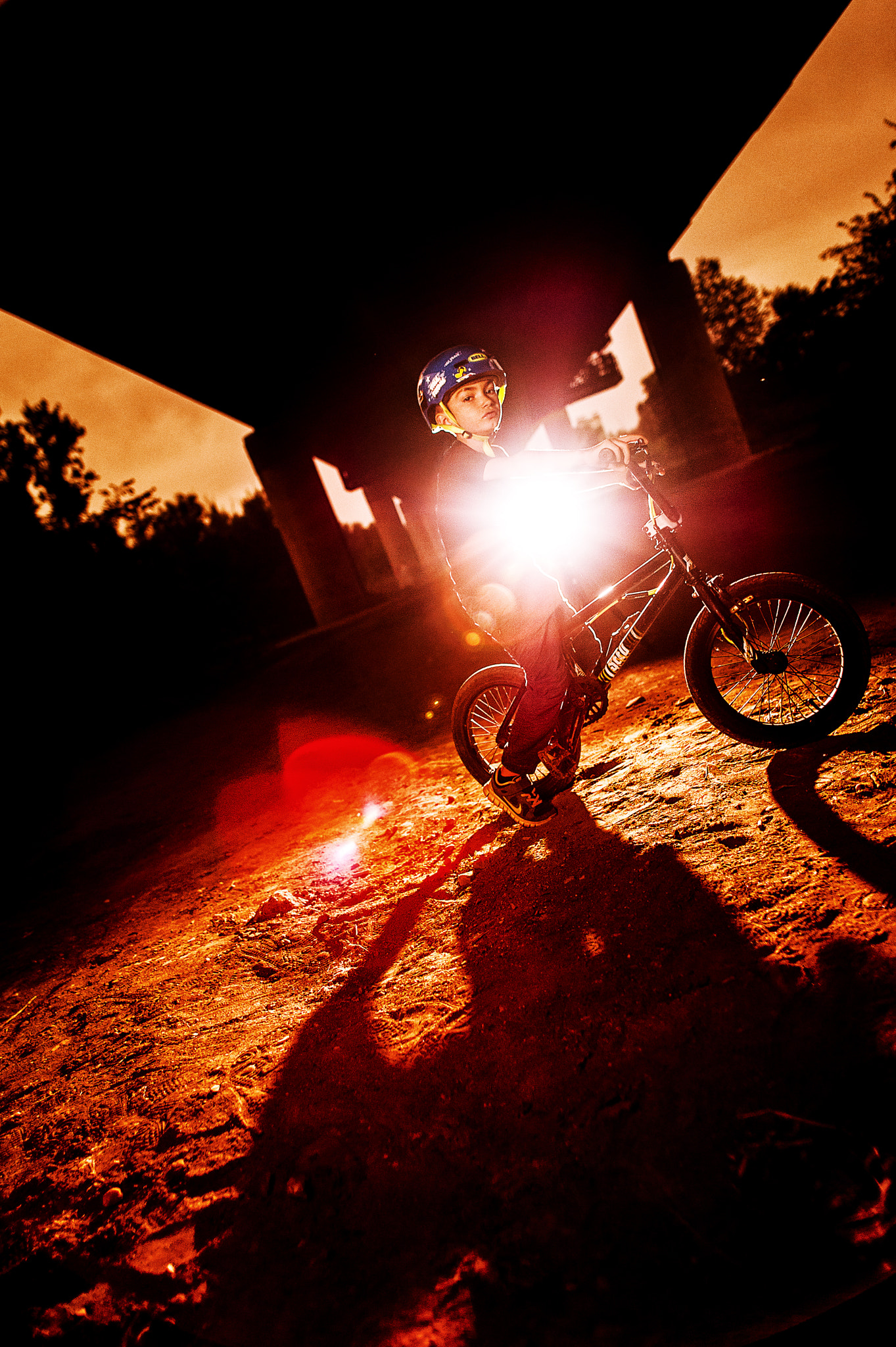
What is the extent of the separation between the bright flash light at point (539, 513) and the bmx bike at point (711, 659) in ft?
1.02

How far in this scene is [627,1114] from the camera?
5.34 ft

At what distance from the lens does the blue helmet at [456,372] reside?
126 inches

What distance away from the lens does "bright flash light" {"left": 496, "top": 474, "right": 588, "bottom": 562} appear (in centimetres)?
313

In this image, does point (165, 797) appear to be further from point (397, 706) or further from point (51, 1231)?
point (51, 1231)

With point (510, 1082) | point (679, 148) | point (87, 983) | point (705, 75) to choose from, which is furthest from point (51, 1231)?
point (679, 148)

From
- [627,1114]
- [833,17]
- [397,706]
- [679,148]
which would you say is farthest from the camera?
[679,148]

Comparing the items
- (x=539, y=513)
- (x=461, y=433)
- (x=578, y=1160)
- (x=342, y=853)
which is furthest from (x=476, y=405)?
(x=578, y=1160)

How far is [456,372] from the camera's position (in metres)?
3.22

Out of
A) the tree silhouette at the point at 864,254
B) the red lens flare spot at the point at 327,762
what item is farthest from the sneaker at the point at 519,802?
the tree silhouette at the point at 864,254

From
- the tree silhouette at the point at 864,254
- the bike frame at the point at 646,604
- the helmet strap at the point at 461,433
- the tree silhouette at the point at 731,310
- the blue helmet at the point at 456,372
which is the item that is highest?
the tree silhouette at the point at 731,310

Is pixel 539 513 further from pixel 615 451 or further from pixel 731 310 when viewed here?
pixel 731 310

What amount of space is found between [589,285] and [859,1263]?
24081mm

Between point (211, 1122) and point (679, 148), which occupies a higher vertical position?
point (679, 148)

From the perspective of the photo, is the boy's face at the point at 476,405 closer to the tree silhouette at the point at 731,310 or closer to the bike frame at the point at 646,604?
the bike frame at the point at 646,604
